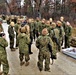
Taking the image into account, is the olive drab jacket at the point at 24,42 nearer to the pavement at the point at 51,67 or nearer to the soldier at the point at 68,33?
the pavement at the point at 51,67

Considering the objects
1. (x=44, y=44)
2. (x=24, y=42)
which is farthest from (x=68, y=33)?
(x=44, y=44)

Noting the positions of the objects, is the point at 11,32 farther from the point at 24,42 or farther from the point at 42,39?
the point at 42,39

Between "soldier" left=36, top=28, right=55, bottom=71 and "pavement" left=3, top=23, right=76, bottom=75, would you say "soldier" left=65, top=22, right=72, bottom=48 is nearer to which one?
"pavement" left=3, top=23, right=76, bottom=75

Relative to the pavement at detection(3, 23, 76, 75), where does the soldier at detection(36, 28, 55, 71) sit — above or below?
above

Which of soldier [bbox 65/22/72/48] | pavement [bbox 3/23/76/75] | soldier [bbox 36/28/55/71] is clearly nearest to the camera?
soldier [bbox 36/28/55/71]

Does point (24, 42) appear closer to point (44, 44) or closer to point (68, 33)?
point (44, 44)

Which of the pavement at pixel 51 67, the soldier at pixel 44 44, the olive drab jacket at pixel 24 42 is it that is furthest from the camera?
the olive drab jacket at pixel 24 42

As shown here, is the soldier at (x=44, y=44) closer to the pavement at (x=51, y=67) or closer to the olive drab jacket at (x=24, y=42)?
the pavement at (x=51, y=67)

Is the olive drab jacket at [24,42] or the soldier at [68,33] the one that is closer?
the olive drab jacket at [24,42]

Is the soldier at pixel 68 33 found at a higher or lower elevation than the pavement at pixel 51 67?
higher

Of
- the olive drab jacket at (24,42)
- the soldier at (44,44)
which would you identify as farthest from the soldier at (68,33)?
the soldier at (44,44)

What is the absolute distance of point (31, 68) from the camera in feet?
41.8

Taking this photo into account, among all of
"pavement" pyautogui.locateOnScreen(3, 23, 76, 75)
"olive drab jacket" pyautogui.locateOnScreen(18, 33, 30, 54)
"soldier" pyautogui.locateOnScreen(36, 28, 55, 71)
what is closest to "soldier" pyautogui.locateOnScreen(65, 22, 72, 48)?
"pavement" pyautogui.locateOnScreen(3, 23, 76, 75)

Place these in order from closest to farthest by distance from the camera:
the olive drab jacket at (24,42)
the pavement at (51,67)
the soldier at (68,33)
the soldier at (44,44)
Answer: the soldier at (44,44)
the pavement at (51,67)
the olive drab jacket at (24,42)
the soldier at (68,33)
